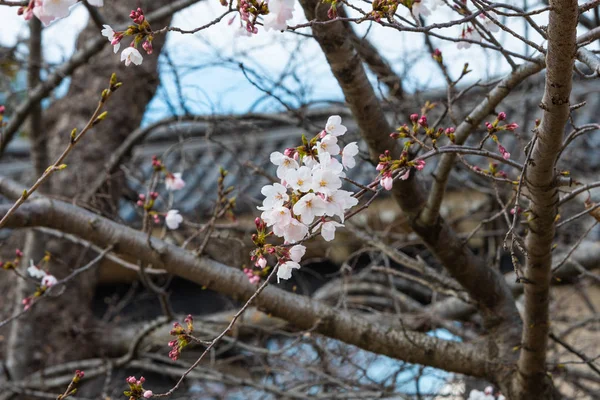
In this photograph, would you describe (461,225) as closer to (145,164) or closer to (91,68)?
(91,68)

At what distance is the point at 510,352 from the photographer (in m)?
2.42

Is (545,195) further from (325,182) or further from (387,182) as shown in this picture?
(325,182)

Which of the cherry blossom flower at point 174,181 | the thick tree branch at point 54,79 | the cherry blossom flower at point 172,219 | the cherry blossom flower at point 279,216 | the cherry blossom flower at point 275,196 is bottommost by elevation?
the cherry blossom flower at point 279,216

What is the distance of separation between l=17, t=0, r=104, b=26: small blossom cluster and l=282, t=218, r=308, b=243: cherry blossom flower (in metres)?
0.59

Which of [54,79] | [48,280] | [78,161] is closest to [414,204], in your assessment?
[48,280]

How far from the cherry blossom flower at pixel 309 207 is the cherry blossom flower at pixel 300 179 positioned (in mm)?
25

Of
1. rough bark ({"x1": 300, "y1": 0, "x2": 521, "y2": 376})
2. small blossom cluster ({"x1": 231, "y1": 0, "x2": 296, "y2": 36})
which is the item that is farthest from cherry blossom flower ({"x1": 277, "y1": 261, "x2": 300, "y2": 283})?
rough bark ({"x1": 300, "y1": 0, "x2": 521, "y2": 376})

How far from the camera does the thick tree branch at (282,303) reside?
241cm

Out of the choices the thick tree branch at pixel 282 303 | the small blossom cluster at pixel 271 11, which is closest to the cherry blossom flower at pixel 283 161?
the small blossom cluster at pixel 271 11

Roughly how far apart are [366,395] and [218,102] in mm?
1689

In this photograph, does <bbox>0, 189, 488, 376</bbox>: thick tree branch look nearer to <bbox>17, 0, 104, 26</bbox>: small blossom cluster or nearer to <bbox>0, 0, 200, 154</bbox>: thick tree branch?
<bbox>17, 0, 104, 26</bbox>: small blossom cluster

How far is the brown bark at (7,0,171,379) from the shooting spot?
3.92 metres

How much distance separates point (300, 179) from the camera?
1.39 metres

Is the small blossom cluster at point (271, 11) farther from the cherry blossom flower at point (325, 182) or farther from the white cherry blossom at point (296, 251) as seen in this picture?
the white cherry blossom at point (296, 251)
